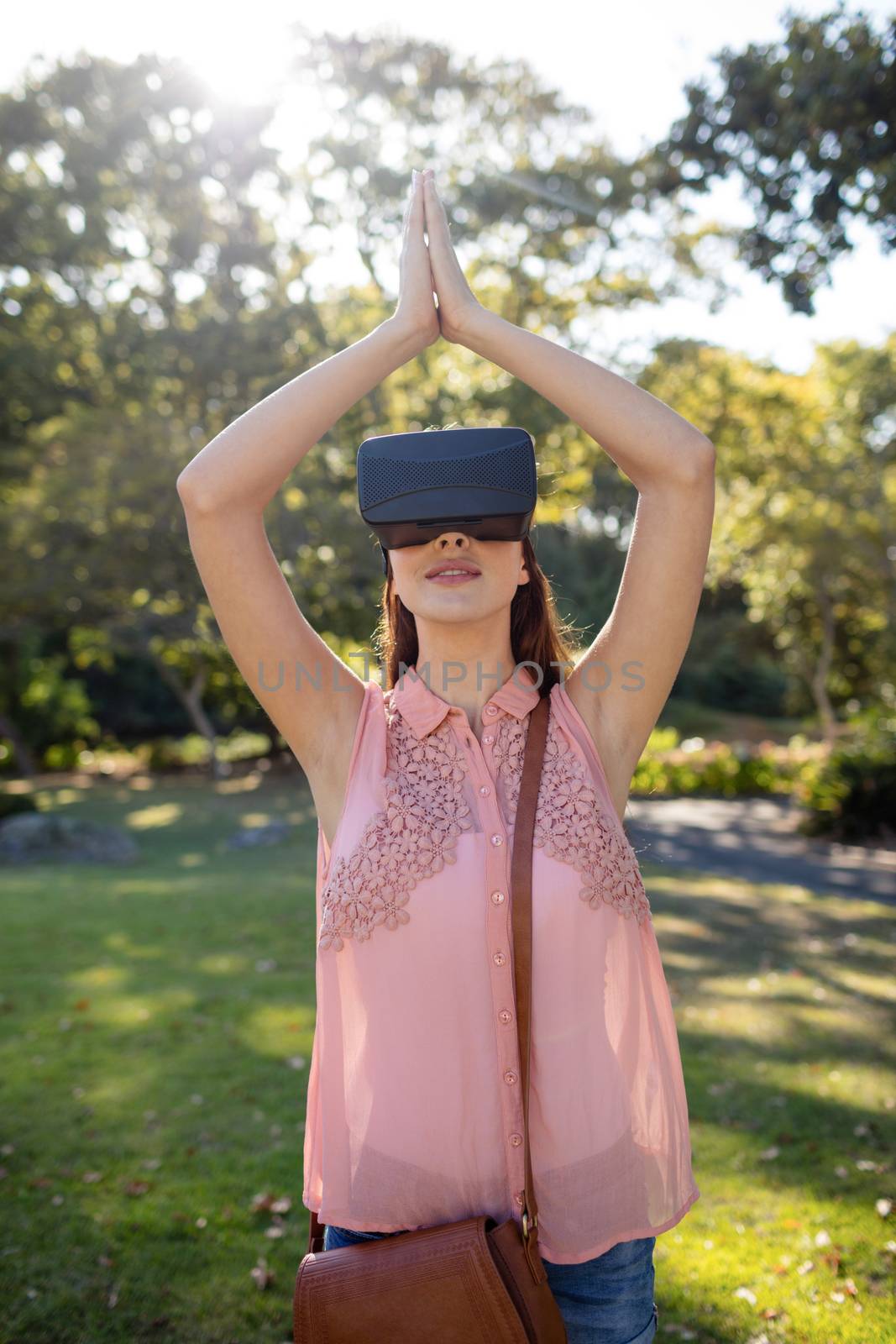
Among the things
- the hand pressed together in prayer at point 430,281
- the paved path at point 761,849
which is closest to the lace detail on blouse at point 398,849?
the hand pressed together in prayer at point 430,281

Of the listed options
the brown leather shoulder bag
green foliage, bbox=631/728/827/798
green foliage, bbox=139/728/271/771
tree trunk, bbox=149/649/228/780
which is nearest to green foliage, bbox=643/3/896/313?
the brown leather shoulder bag

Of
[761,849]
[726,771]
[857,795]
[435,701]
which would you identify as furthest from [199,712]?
[435,701]

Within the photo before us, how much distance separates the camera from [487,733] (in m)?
1.93

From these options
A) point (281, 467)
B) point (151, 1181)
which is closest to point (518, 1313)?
point (281, 467)

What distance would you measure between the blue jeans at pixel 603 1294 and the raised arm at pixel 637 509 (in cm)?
77

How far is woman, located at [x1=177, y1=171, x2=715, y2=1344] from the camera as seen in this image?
1.72 m

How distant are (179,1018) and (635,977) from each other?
479cm

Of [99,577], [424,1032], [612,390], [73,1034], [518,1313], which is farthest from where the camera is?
[99,577]

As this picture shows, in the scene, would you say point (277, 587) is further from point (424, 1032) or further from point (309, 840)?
point (309, 840)

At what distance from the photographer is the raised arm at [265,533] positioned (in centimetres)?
185

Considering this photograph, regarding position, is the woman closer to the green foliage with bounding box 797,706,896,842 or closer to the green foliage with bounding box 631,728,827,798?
the green foliage with bounding box 797,706,896,842

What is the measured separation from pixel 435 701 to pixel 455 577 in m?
0.24

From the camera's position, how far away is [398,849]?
5.81 ft

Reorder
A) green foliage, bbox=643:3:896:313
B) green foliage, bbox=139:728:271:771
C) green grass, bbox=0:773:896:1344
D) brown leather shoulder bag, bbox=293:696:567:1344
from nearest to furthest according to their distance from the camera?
brown leather shoulder bag, bbox=293:696:567:1344 → green grass, bbox=0:773:896:1344 → green foliage, bbox=643:3:896:313 → green foliage, bbox=139:728:271:771
